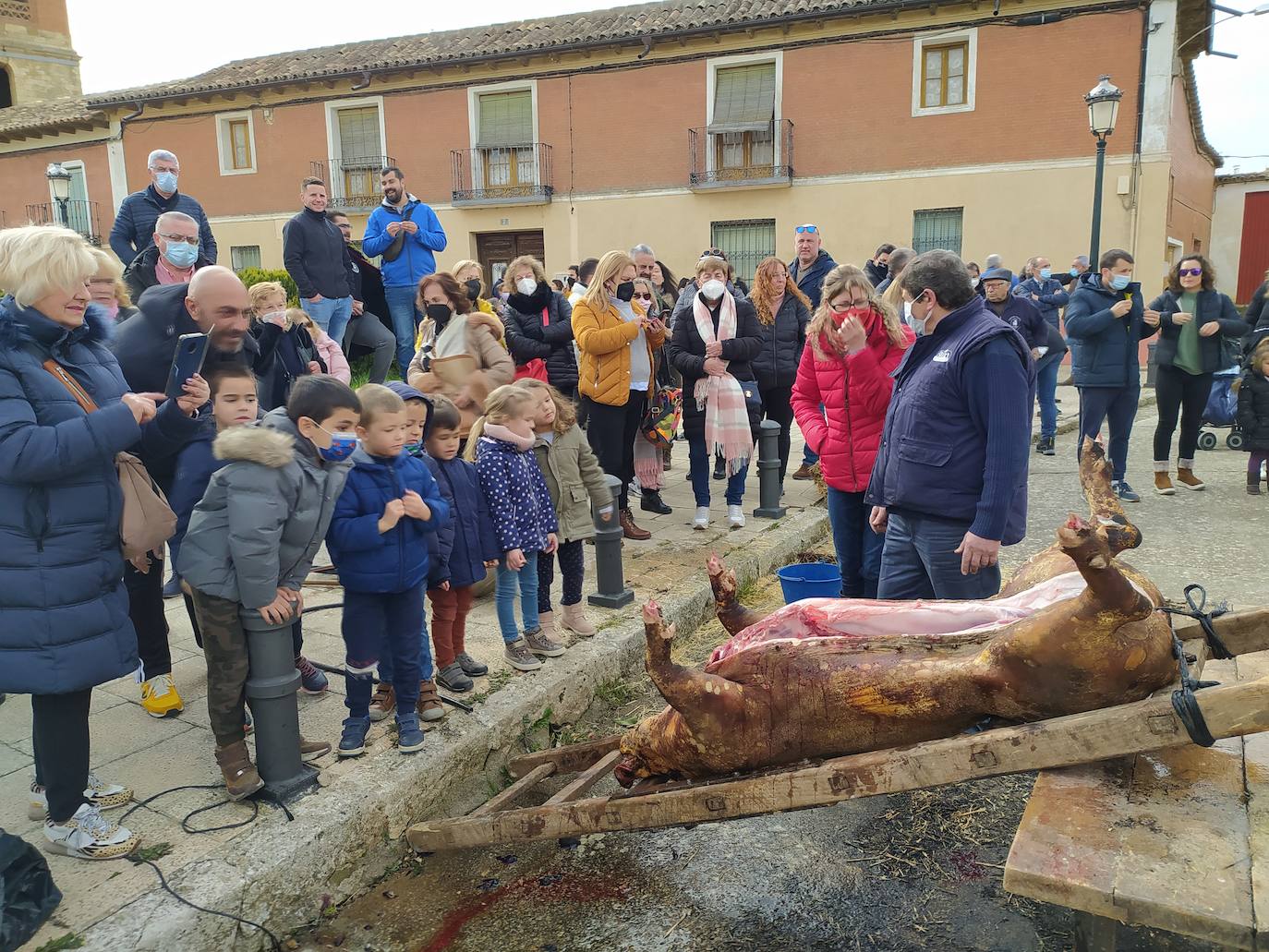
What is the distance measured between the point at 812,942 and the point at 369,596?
1951 mm

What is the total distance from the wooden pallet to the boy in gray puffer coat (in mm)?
790

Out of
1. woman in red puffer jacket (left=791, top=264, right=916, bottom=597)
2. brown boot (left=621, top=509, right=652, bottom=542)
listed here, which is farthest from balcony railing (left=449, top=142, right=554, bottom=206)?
woman in red puffer jacket (left=791, top=264, right=916, bottom=597)

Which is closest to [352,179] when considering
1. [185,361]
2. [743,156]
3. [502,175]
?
[502,175]

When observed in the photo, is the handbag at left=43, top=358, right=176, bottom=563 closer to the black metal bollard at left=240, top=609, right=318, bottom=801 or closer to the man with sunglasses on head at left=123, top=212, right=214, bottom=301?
the black metal bollard at left=240, top=609, right=318, bottom=801

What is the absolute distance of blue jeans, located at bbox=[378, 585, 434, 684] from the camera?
3.46m

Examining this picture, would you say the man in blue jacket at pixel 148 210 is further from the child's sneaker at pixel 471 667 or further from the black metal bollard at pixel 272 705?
the black metal bollard at pixel 272 705

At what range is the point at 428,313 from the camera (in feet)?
19.9

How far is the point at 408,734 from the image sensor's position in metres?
3.34

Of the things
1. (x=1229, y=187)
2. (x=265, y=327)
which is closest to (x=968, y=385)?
(x=265, y=327)

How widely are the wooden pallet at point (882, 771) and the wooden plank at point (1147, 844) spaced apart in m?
0.08

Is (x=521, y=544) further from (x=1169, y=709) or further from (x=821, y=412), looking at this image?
(x=1169, y=709)

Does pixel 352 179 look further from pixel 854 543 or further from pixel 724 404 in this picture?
pixel 854 543

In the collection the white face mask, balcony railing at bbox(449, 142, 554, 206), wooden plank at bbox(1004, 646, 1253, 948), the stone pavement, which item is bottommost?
the stone pavement

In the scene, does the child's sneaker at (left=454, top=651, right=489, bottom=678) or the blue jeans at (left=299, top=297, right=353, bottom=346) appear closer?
the child's sneaker at (left=454, top=651, right=489, bottom=678)
